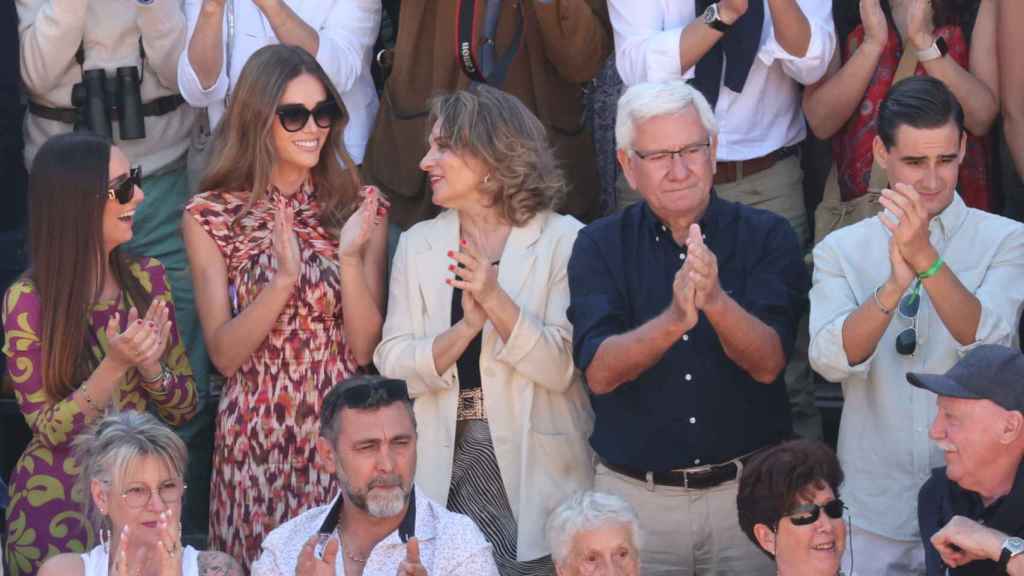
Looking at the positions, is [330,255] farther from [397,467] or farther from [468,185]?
[397,467]

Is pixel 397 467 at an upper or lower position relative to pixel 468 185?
lower

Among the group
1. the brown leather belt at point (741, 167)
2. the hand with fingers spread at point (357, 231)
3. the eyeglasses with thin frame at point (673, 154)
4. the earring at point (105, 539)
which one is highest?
the eyeglasses with thin frame at point (673, 154)

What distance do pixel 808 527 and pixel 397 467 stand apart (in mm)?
1136

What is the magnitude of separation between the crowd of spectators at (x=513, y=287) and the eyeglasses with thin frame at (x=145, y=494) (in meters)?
0.01

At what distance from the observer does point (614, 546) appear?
5.41 meters

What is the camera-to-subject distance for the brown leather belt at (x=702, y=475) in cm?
558

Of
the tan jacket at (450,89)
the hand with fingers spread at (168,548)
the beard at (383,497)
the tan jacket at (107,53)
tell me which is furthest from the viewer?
the tan jacket at (107,53)

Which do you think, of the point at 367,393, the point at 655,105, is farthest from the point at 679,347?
the point at 367,393

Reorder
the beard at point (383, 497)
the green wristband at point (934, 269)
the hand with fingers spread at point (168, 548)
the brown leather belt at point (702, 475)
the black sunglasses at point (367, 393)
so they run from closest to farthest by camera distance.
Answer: the hand with fingers spread at point (168, 548)
the green wristband at point (934, 269)
the beard at point (383, 497)
the black sunglasses at point (367, 393)
the brown leather belt at point (702, 475)

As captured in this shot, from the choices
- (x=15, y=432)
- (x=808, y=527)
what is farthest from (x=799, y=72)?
(x=15, y=432)

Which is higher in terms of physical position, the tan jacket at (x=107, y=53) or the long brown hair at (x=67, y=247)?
the tan jacket at (x=107, y=53)

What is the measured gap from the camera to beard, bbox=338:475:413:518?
17.6 ft

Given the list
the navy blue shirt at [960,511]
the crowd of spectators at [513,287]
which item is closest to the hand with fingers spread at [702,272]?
the crowd of spectators at [513,287]

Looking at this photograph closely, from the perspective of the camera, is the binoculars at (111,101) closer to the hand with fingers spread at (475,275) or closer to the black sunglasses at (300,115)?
the black sunglasses at (300,115)
